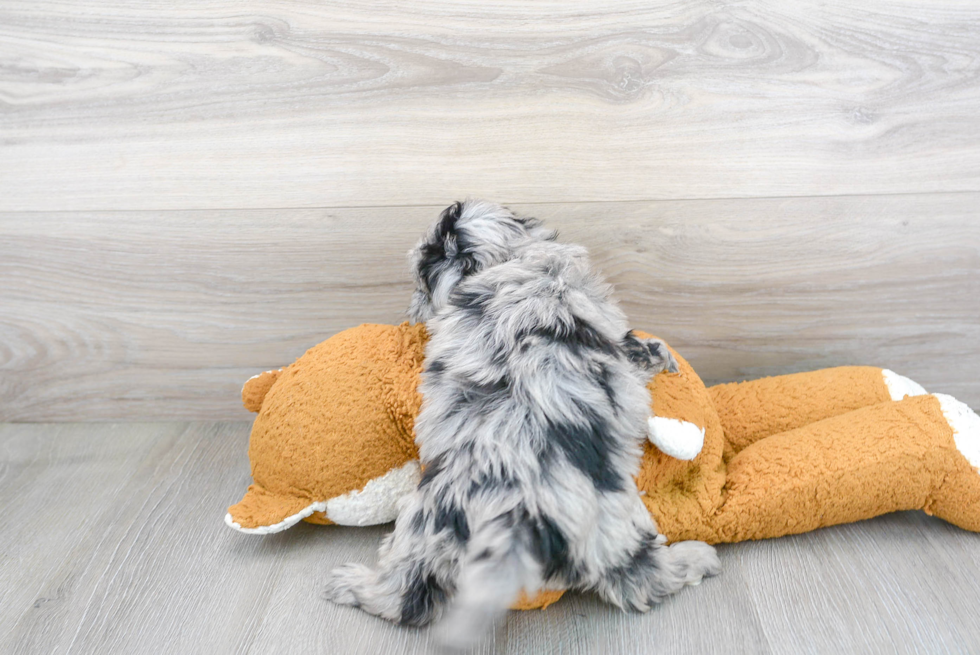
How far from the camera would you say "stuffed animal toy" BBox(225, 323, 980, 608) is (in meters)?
0.87

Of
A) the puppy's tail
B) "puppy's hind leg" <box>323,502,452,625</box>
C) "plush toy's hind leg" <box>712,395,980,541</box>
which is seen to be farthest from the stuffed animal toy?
the puppy's tail

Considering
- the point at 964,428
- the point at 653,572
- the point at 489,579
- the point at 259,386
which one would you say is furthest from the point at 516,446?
the point at 964,428

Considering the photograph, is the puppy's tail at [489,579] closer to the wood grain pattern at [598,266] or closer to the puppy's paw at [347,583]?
the puppy's paw at [347,583]

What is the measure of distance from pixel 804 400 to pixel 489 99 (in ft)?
2.15

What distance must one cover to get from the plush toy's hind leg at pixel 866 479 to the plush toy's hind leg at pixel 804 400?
0.33 feet

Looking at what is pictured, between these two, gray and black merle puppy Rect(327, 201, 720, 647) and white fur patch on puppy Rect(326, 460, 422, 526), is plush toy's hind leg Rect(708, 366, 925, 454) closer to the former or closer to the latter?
gray and black merle puppy Rect(327, 201, 720, 647)

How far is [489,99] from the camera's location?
3.39 ft

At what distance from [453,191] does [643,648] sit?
691mm

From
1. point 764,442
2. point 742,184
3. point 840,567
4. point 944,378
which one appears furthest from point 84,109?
point 944,378

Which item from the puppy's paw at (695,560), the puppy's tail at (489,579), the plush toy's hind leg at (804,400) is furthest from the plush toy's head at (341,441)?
the plush toy's hind leg at (804,400)

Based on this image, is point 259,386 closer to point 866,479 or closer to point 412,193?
point 412,193

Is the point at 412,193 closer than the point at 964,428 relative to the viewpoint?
No

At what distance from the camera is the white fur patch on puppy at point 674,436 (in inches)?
32.1

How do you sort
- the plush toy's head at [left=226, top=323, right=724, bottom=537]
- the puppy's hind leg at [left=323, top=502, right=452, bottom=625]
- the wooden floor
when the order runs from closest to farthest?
the puppy's hind leg at [left=323, top=502, right=452, bottom=625] < the plush toy's head at [left=226, top=323, right=724, bottom=537] < the wooden floor
